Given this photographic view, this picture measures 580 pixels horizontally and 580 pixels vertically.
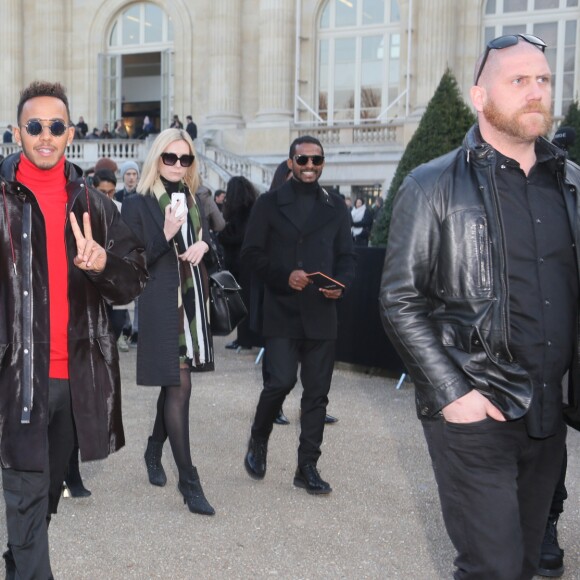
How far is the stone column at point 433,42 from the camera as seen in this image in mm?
26469

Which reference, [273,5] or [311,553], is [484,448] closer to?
[311,553]

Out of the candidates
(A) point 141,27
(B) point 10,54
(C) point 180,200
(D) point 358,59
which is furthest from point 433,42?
(C) point 180,200

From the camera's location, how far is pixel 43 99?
349cm

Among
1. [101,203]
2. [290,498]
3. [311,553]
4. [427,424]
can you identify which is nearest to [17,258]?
[101,203]

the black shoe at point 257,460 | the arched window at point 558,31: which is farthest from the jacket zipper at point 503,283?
the arched window at point 558,31

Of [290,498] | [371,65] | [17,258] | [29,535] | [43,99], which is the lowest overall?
[290,498]

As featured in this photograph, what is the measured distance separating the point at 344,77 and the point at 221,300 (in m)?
24.7

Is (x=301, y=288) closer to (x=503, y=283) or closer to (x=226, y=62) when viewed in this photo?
(x=503, y=283)

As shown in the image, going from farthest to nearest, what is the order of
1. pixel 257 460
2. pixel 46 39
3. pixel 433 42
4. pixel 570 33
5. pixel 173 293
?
pixel 46 39
pixel 433 42
pixel 570 33
pixel 257 460
pixel 173 293

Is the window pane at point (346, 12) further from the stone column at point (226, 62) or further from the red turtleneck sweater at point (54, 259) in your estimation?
the red turtleneck sweater at point (54, 259)

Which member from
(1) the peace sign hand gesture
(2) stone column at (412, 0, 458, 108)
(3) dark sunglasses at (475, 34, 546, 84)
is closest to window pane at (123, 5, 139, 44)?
(2) stone column at (412, 0, 458, 108)

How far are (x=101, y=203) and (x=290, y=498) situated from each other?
2.27 meters

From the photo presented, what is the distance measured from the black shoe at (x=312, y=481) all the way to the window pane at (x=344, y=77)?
2423cm

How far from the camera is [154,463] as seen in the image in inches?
212
